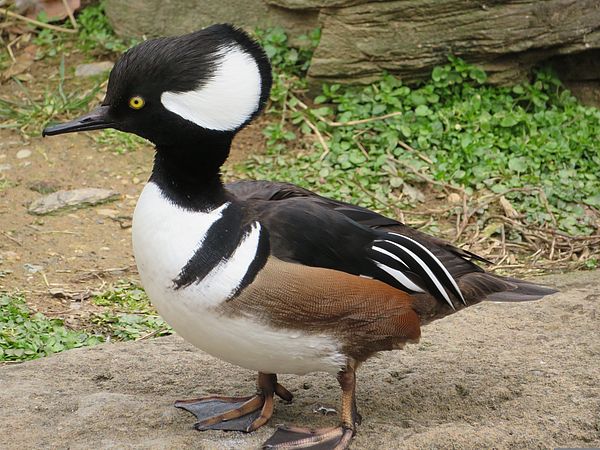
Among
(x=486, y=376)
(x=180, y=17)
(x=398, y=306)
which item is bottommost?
(x=486, y=376)

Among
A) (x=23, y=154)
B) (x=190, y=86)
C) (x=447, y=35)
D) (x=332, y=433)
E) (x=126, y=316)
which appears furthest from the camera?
(x=23, y=154)

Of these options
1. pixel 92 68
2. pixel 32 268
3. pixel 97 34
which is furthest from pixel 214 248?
pixel 97 34

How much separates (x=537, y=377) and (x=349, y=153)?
9.16 feet

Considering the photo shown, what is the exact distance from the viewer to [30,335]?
4.48 metres

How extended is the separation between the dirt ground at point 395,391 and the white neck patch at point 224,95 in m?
1.08

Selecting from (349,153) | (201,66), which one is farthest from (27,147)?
(201,66)

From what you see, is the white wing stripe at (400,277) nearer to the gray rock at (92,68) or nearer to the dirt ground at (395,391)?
the dirt ground at (395,391)

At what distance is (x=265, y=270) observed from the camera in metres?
3.07

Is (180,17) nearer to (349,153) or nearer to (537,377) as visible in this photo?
(349,153)

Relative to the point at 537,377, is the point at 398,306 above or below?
above

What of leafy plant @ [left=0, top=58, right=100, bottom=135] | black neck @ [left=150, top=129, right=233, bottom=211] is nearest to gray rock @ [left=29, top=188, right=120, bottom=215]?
leafy plant @ [left=0, top=58, right=100, bottom=135]

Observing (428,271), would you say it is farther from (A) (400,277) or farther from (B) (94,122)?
(B) (94,122)

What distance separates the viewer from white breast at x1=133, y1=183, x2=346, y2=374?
9.94 ft

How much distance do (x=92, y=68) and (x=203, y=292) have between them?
4532 millimetres
